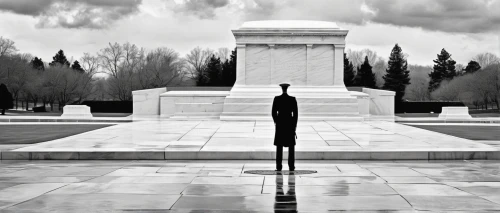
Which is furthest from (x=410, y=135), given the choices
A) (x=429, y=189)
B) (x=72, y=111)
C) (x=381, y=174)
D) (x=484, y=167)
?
(x=72, y=111)

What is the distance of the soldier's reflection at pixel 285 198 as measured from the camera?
6.99 meters

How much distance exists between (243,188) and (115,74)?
91631 millimetres

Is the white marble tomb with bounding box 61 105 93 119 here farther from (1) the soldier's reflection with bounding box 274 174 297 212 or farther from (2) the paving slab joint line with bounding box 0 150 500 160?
(1) the soldier's reflection with bounding box 274 174 297 212

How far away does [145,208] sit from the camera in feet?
22.9

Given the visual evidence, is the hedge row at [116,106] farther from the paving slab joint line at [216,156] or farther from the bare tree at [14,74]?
the paving slab joint line at [216,156]

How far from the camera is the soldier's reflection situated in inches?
275

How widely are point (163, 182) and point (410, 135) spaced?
11307 mm

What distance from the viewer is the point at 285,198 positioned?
770cm

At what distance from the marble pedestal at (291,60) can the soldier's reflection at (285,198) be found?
2219cm

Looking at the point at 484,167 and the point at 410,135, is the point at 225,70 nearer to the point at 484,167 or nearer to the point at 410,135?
the point at 410,135

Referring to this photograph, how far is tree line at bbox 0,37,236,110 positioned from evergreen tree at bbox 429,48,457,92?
38.1 m

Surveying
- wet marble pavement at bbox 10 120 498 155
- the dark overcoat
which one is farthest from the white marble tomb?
the dark overcoat

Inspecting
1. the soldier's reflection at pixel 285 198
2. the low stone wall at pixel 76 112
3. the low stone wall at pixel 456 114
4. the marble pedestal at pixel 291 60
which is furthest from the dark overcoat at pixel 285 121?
the low stone wall at pixel 76 112

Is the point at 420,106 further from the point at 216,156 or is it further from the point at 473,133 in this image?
the point at 216,156
